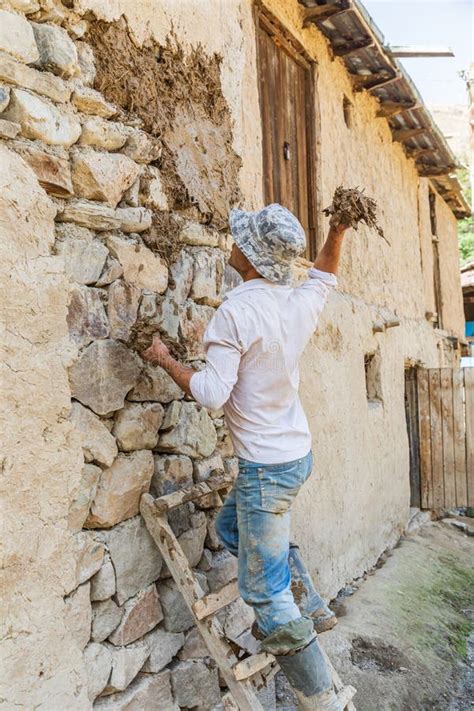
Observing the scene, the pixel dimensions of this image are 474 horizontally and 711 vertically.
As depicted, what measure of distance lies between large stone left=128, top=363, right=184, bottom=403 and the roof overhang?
130 inches

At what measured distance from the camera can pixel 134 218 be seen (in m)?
2.60

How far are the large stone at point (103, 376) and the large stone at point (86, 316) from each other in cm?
4

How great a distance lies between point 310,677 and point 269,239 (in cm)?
150

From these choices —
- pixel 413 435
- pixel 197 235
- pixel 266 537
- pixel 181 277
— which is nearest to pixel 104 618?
pixel 266 537

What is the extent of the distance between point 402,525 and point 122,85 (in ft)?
17.2

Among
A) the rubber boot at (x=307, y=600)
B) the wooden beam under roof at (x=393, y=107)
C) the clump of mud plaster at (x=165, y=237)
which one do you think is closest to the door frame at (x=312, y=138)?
the wooden beam under roof at (x=393, y=107)

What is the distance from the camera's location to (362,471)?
17.9ft

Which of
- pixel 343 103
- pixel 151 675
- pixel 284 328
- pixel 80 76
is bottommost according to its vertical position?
pixel 151 675

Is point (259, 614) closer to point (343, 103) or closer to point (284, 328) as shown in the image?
point (284, 328)

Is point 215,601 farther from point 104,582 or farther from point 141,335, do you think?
point 141,335

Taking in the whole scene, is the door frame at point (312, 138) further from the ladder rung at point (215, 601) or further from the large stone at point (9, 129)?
the large stone at point (9, 129)

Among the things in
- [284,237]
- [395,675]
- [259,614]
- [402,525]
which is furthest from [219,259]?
[402,525]

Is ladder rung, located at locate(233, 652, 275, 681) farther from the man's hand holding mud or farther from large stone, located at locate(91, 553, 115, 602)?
the man's hand holding mud

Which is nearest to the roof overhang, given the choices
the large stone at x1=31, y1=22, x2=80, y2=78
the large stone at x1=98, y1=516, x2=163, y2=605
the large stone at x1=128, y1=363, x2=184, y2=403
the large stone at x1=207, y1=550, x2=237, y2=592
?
the large stone at x1=31, y1=22, x2=80, y2=78
